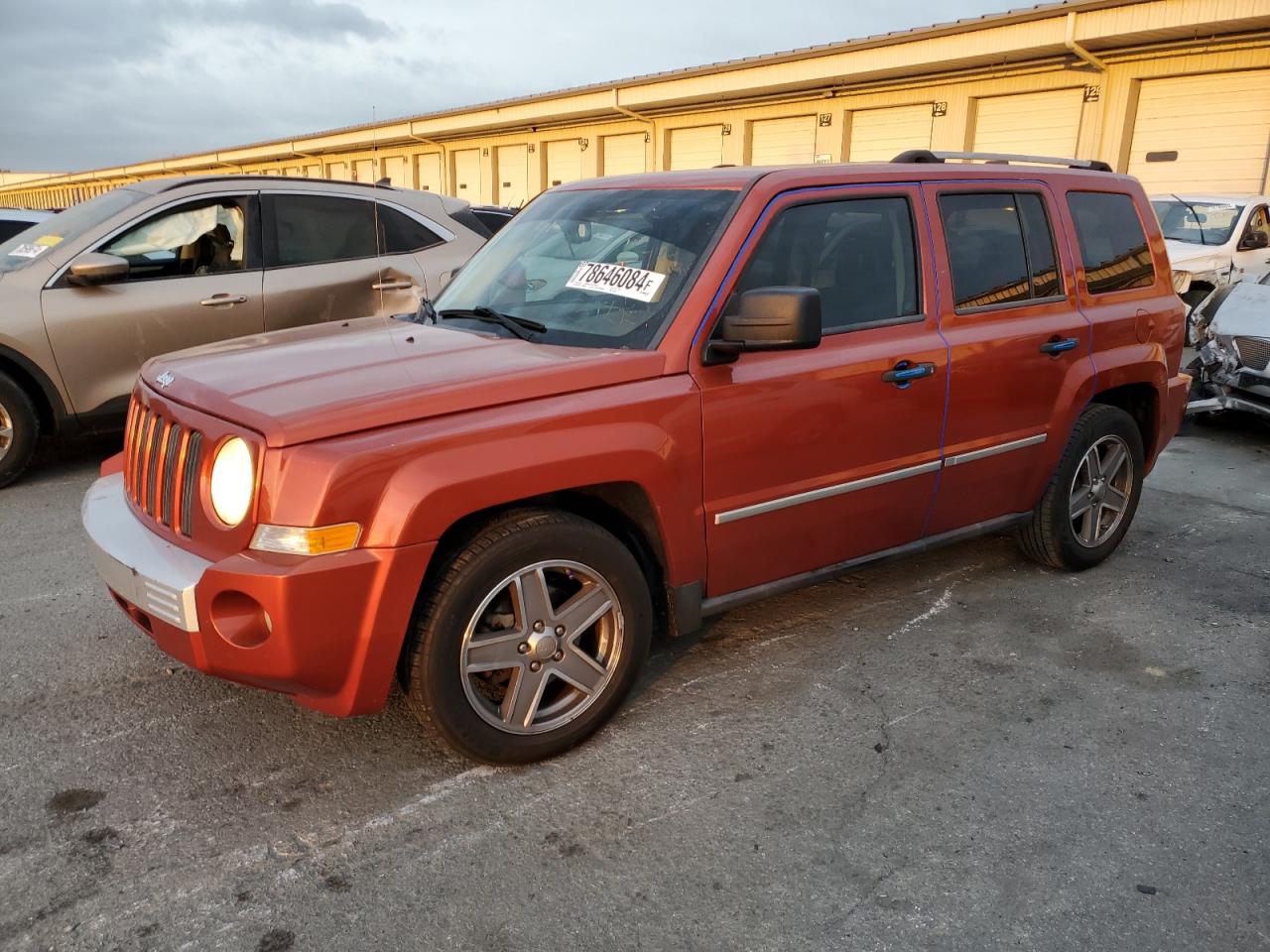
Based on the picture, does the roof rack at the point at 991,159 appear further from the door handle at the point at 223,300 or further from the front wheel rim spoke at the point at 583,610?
the door handle at the point at 223,300

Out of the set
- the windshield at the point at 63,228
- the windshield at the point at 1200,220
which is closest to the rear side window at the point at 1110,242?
the windshield at the point at 63,228

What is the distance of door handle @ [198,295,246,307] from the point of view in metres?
6.27

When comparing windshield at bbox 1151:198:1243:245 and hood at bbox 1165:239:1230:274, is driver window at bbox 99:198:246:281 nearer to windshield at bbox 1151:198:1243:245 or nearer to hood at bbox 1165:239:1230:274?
hood at bbox 1165:239:1230:274

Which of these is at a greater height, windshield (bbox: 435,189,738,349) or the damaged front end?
windshield (bbox: 435,189,738,349)

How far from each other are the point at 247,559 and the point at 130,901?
2.84 ft

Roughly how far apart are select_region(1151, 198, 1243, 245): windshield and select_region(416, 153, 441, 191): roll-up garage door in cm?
2331

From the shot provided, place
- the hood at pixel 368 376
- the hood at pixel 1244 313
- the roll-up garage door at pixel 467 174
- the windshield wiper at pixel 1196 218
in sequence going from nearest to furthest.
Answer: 1. the hood at pixel 368 376
2. the hood at pixel 1244 313
3. the windshield wiper at pixel 1196 218
4. the roll-up garage door at pixel 467 174

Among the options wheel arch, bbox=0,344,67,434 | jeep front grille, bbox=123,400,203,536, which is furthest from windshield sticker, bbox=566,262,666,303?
wheel arch, bbox=0,344,67,434

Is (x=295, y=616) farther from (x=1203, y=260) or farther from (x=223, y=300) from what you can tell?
(x=1203, y=260)

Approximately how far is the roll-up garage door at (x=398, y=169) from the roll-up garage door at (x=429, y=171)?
21.1 inches

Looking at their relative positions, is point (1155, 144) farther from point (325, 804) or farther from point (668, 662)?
point (325, 804)

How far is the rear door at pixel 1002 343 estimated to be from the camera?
389 cm

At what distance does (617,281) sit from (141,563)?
68.5 inches

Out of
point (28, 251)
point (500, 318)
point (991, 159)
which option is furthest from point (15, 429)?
point (991, 159)
